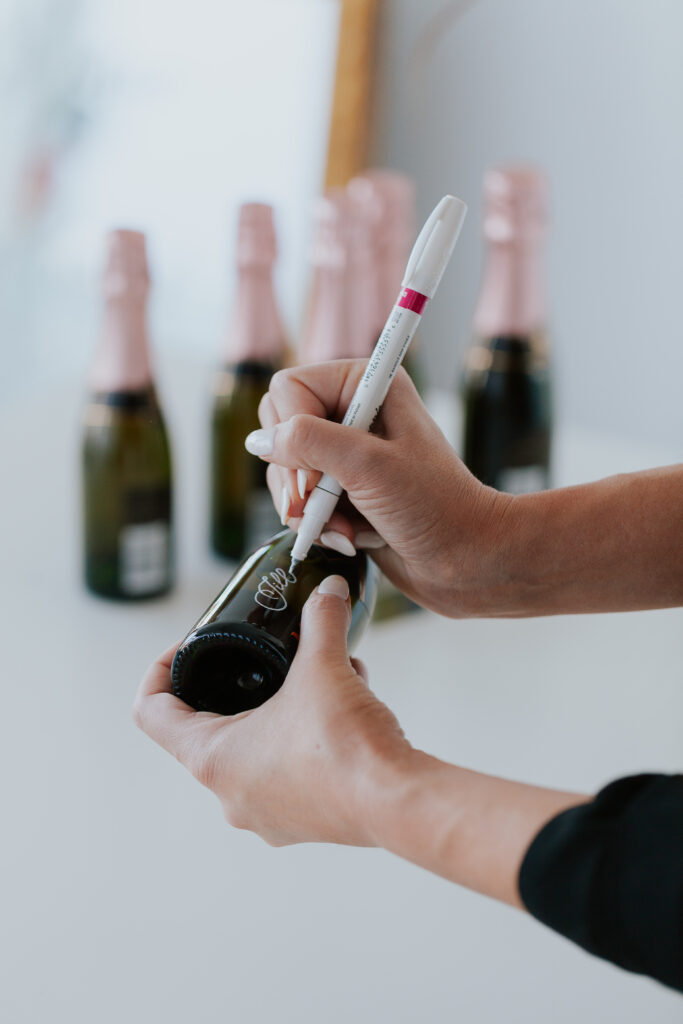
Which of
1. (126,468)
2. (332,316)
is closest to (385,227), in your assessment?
(332,316)

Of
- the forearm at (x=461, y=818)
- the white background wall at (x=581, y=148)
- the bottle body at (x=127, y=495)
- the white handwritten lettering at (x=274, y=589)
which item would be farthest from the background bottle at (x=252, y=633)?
the white background wall at (x=581, y=148)

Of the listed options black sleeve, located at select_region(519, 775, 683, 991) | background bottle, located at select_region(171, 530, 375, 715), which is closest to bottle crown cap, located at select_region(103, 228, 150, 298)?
background bottle, located at select_region(171, 530, 375, 715)

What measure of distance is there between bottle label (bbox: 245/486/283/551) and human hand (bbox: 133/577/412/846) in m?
0.51

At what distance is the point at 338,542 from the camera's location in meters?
0.68

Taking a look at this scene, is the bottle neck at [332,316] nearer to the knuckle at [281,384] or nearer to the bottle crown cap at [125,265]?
the bottle crown cap at [125,265]

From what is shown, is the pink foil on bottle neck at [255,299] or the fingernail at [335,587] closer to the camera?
the fingernail at [335,587]

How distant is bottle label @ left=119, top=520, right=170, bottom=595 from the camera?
1.08 m

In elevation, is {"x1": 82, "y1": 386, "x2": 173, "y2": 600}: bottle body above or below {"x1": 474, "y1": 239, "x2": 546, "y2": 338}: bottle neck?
below

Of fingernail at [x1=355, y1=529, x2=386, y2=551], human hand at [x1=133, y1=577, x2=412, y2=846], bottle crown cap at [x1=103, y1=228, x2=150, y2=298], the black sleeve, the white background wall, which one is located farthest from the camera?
the white background wall

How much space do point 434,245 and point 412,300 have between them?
0.11 feet

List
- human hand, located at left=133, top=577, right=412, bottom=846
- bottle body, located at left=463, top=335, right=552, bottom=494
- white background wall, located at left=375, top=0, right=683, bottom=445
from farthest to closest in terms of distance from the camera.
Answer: white background wall, located at left=375, top=0, right=683, bottom=445 → bottle body, located at left=463, top=335, right=552, bottom=494 → human hand, located at left=133, top=577, right=412, bottom=846

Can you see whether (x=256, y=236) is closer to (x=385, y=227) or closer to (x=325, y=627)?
(x=385, y=227)

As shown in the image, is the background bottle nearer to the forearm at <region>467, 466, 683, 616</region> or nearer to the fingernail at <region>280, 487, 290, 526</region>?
the fingernail at <region>280, 487, 290, 526</region>

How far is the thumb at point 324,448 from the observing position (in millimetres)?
650
